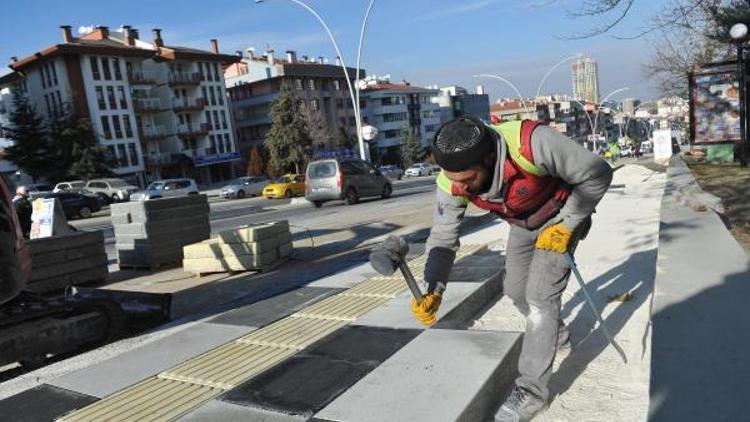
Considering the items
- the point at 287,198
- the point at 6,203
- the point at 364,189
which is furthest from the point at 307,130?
the point at 6,203

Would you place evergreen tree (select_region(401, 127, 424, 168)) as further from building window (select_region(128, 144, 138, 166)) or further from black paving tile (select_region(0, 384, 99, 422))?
black paving tile (select_region(0, 384, 99, 422))

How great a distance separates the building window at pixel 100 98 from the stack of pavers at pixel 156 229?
168 feet

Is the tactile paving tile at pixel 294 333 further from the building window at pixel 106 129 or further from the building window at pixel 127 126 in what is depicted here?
the building window at pixel 127 126

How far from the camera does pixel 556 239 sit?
2828mm

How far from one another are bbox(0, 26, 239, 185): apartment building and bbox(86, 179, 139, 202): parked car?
12859 mm

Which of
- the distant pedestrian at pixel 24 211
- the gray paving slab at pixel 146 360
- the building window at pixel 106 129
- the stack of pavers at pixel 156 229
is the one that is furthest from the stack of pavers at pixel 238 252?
the building window at pixel 106 129

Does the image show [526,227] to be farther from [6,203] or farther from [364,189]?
[364,189]

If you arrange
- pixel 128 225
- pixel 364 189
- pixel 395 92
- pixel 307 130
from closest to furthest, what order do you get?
pixel 128 225
pixel 364 189
pixel 307 130
pixel 395 92

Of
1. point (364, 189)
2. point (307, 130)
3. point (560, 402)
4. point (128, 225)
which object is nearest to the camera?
point (560, 402)

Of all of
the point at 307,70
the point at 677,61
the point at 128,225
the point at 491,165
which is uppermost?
the point at 307,70

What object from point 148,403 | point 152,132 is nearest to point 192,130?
point 152,132

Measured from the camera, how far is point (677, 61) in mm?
28016

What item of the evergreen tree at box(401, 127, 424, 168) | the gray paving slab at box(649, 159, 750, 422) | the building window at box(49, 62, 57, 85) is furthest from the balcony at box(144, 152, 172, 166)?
the gray paving slab at box(649, 159, 750, 422)

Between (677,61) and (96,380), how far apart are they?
99.2ft
